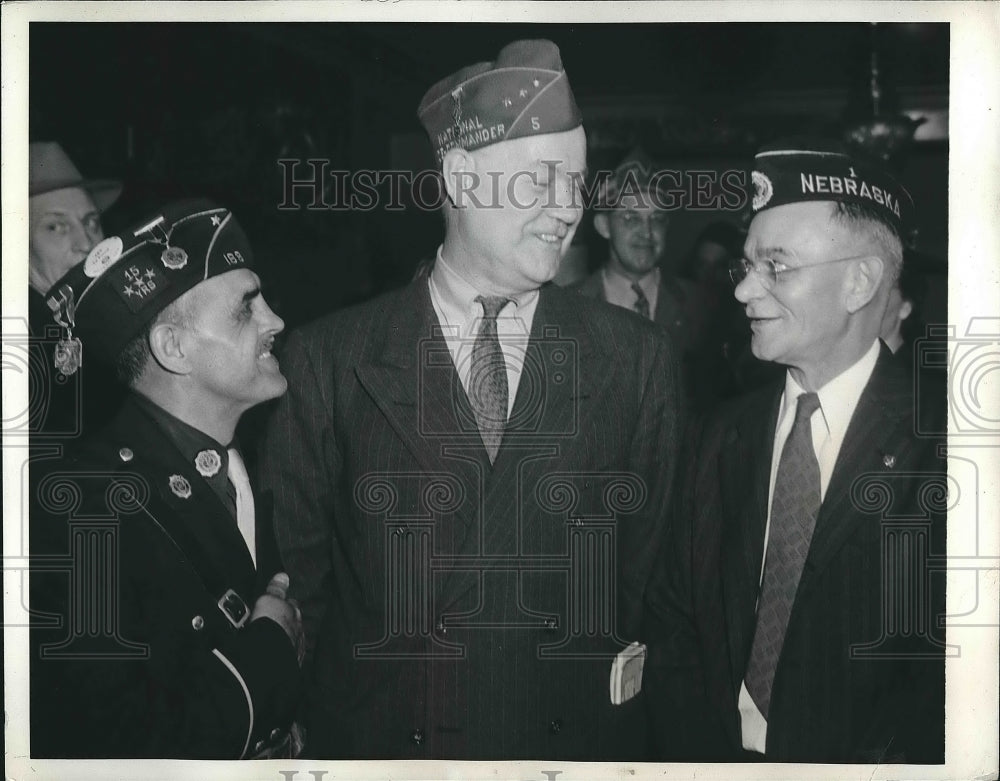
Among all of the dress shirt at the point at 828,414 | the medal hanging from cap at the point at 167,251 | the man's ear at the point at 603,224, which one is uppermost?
the man's ear at the point at 603,224

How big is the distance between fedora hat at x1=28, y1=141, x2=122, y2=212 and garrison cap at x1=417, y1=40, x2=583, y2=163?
29.5 inches

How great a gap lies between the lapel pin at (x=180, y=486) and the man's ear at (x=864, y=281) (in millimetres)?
1555

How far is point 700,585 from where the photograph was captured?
2336 mm

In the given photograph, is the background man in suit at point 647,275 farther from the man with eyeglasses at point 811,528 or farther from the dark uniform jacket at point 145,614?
the dark uniform jacket at point 145,614

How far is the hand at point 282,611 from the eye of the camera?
2320 mm

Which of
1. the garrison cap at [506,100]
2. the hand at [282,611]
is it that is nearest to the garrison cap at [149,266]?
the garrison cap at [506,100]

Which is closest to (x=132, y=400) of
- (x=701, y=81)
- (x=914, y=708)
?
(x=701, y=81)

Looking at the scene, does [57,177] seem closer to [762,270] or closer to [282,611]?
[282,611]

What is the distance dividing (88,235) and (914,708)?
2.22m

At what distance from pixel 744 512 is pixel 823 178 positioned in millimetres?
774

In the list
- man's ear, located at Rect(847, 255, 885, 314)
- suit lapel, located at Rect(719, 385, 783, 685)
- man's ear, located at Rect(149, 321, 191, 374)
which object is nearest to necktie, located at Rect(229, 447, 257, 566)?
man's ear, located at Rect(149, 321, 191, 374)

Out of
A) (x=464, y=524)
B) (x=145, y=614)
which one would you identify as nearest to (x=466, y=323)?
(x=464, y=524)

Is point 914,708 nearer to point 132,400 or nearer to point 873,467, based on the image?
point 873,467

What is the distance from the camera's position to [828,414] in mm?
2295
